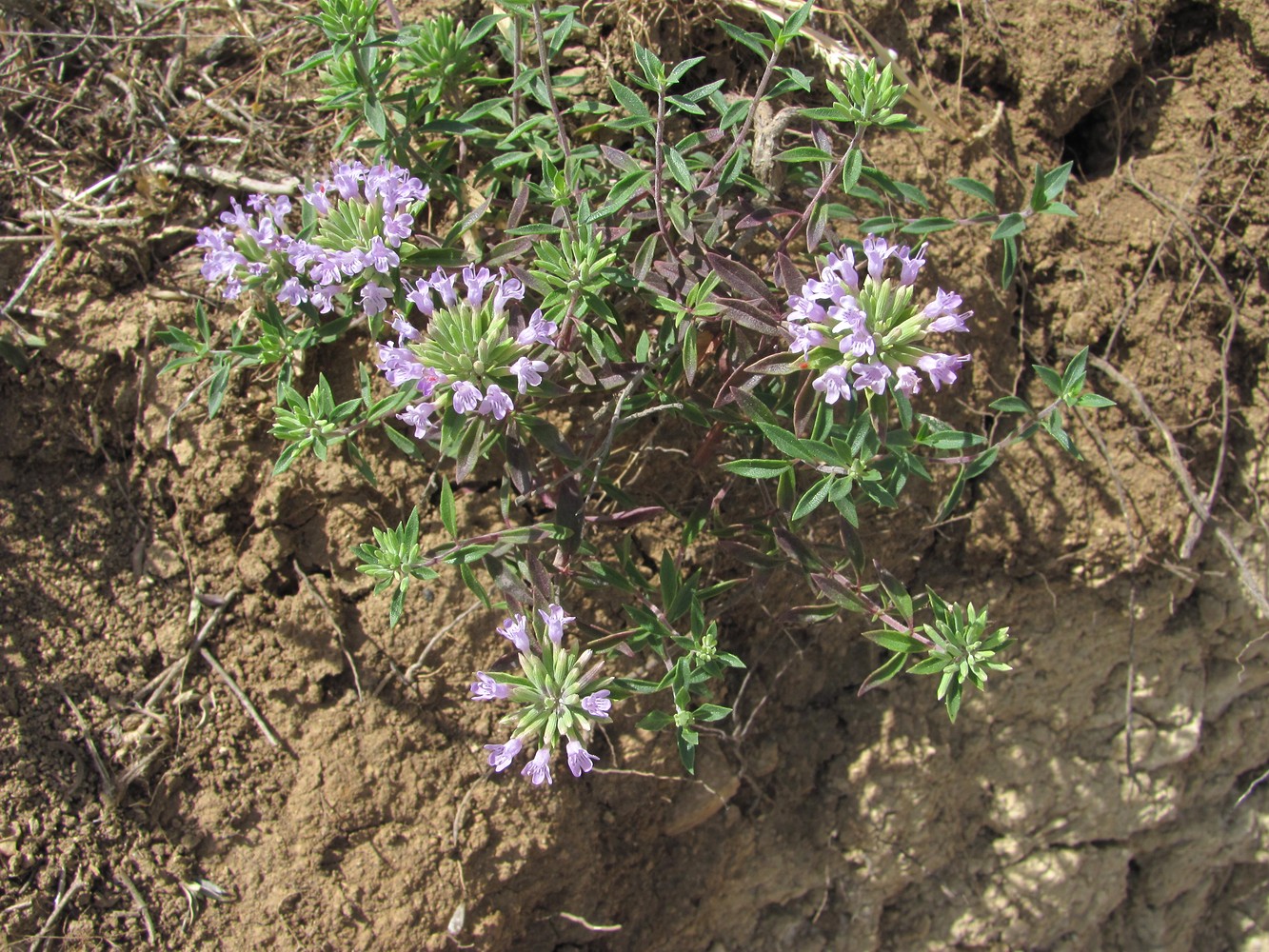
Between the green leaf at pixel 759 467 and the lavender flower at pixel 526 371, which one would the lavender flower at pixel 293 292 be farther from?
the green leaf at pixel 759 467

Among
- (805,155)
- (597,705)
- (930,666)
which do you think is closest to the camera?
(597,705)

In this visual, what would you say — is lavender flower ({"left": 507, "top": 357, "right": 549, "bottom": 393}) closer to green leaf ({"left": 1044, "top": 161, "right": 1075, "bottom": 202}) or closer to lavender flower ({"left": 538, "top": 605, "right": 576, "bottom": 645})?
lavender flower ({"left": 538, "top": 605, "right": 576, "bottom": 645})

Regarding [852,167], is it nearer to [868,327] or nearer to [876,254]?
[876,254]

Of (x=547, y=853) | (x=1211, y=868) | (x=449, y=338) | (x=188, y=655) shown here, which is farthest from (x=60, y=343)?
(x=1211, y=868)

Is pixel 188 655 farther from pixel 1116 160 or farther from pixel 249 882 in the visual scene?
pixel 1116 160

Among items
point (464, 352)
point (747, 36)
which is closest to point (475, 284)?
point (464, 352)

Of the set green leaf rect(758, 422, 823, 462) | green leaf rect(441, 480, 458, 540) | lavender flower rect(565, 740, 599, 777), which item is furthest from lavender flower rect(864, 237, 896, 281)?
lavender flower rect(565, 740, 599, 777)
